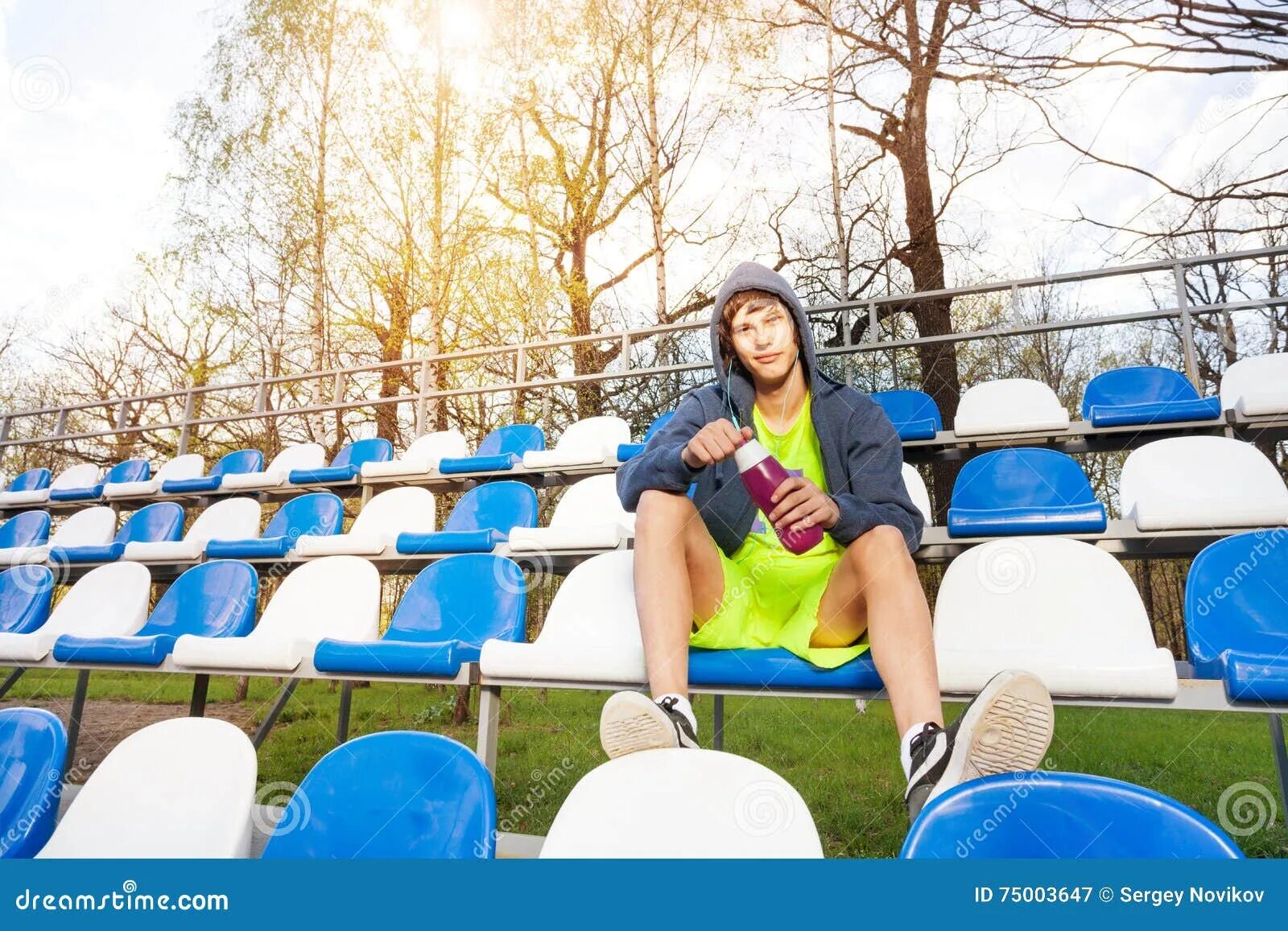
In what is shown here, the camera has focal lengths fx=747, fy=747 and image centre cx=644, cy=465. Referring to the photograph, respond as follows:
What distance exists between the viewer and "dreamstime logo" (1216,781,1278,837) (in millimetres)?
1667

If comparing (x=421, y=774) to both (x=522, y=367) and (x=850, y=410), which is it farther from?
(x=522, y=367)

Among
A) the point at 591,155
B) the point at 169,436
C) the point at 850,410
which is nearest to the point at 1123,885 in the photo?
the point at 850,410

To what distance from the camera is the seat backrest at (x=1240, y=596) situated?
143cm

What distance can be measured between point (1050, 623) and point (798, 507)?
2.02 ft

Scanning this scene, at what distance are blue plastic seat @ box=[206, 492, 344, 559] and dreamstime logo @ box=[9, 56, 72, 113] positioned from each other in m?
2.28

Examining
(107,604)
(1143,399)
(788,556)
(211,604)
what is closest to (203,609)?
(211,604)

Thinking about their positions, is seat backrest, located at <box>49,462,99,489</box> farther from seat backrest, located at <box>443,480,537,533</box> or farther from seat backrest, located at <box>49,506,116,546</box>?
seat backrest, located at <box>443,480,537,533</box>

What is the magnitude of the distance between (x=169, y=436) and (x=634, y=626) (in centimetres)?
817

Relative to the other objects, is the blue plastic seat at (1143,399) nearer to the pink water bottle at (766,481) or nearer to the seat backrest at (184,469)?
the pink water bottle at (766,481)

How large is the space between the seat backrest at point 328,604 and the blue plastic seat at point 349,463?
1.84m

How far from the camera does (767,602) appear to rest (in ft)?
4.75

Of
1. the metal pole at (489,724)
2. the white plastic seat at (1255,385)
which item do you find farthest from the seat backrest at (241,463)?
the white plastic seat at (1255,385)

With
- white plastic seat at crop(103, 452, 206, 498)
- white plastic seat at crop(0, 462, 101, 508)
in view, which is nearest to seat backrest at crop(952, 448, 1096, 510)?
white plastic seat at crop(103, 452, 206, 498)

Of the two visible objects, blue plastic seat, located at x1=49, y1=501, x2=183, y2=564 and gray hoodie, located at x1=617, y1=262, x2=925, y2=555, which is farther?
blue plastic seat, located at x1=49, y1=501, x2=183, y2=564
